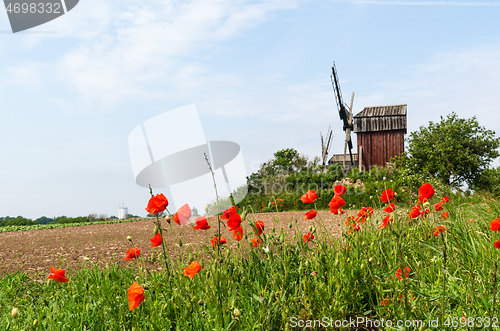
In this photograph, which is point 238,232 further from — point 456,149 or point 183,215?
point 456,149

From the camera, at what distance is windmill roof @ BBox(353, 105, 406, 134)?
71.8 ft

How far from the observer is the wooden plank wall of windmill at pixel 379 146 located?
72.2 feet

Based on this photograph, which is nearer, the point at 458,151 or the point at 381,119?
the point at 458,151

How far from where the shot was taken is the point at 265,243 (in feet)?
8.78

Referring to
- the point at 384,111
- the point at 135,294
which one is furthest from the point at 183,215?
the point at 384,111

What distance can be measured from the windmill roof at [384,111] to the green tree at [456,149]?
3396 mm

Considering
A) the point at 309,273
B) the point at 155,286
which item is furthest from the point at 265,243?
the point at 155,286

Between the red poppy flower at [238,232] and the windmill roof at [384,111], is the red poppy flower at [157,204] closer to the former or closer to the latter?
the red poppy flower at [238,232]

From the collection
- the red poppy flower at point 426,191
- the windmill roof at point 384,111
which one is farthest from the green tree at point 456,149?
the red poppy flower at point 426,191

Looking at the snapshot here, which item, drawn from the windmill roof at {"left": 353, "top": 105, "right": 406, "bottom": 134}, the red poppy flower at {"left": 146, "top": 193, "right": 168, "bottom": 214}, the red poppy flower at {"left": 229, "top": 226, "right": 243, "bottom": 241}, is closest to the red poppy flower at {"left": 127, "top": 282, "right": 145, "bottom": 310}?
the red poppy flower at {"left": 146, "top": 193, "right": 168, "bottom": 214}

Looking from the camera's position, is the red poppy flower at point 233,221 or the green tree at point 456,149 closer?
the red poppy flower at point 233,221

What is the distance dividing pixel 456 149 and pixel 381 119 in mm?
5481

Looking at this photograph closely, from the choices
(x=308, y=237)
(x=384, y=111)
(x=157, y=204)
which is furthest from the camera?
(x=384, y=111)

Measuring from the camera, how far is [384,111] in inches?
893
